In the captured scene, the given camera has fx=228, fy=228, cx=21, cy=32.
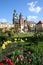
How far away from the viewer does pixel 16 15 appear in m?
112

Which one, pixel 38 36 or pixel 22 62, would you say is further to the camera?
pixel 38 36

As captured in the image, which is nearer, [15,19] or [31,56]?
[31,56]

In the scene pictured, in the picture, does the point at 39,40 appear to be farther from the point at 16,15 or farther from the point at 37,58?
the point at 16,15

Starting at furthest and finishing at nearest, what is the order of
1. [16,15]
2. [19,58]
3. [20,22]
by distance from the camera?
[20,22], [16,15], [19,58]

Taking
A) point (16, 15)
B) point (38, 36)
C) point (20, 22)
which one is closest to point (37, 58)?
point (38, 36)

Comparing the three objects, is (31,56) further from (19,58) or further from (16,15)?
(16,15)

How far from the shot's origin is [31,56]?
7676 millimetres

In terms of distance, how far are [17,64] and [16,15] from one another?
10554 centimetres

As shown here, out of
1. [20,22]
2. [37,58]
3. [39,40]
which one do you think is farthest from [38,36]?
[20,22]

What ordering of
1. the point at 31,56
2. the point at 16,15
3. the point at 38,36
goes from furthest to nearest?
the point at 16,15 < the point at 38,36 < the point at 31,56

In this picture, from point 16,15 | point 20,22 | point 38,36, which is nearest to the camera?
point 38,36

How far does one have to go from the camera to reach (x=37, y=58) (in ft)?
25.3

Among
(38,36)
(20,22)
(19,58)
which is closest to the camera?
(19,58)

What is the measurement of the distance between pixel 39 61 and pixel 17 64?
839mm
